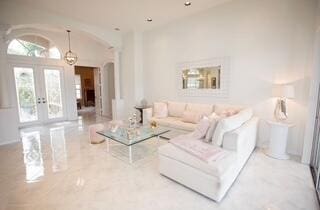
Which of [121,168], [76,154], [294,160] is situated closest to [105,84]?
[76,154]

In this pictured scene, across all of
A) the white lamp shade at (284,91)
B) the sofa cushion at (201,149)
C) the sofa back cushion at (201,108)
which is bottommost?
the sofa cushion at (201,149)

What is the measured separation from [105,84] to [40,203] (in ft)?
21.4

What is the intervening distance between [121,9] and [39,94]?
466 centimetres

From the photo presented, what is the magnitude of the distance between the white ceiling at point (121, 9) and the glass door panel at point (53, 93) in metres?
2.82

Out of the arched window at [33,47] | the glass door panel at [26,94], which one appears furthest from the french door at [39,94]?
the arched window at [33,47]

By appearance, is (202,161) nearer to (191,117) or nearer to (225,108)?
(191,117)

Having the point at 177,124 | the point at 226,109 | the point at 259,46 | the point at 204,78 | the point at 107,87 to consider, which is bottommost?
the point at 177,124

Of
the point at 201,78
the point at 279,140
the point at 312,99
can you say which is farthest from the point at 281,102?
the point at 201,78

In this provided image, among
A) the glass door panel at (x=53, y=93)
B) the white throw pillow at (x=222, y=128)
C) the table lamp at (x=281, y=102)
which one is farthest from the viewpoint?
the glass door panel at (x=53, y=93)

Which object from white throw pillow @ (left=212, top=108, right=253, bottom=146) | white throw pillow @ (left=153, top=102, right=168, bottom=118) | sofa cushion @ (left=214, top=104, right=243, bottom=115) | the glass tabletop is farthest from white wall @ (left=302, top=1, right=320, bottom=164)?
white throw pillow @ (left=153, top=102, right=168, bottom=118)

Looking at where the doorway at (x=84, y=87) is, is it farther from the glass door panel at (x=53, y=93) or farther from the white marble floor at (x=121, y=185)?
the white marble floor at (x=121, y=185)

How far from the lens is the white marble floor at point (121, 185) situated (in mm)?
1975

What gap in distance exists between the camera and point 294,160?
120 inches

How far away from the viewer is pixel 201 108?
4.26 metres
